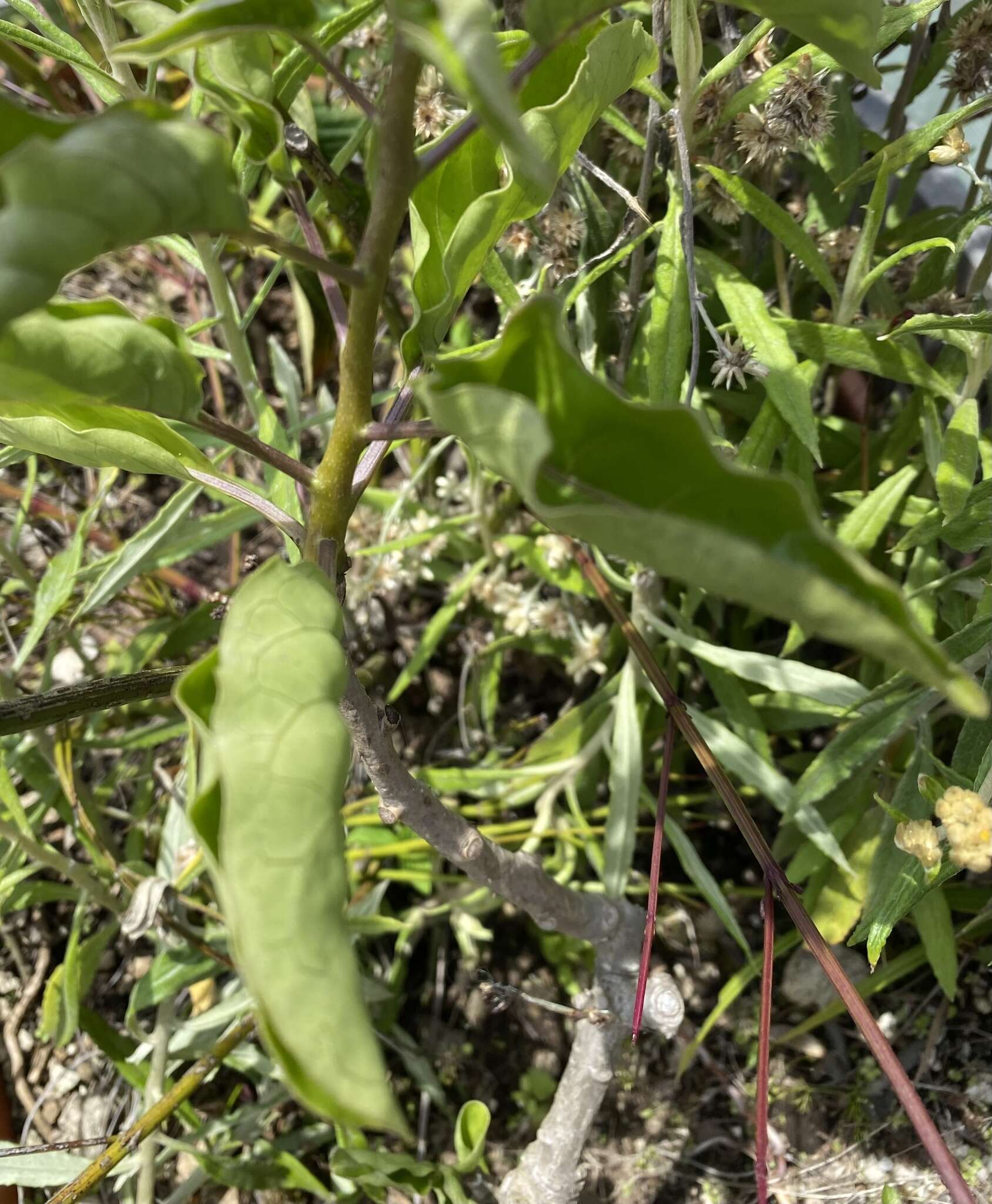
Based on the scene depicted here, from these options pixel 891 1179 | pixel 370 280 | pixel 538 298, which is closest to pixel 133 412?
pixel 370 280

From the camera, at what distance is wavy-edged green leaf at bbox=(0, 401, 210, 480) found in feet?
2.16

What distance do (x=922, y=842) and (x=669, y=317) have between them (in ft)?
1.94

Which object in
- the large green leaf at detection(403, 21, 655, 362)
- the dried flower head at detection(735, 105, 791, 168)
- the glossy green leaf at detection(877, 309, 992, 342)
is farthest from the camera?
the dried flower head at detection(735, 105, 791, 168)

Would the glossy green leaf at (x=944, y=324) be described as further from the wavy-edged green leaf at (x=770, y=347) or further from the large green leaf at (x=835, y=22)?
the large green leaf at (x=835, y=22)

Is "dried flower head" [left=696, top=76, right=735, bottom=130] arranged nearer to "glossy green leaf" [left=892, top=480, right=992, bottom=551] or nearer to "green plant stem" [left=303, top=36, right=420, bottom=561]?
"glossy green leaf" [left=892, top=480, right=992, bottom=551]

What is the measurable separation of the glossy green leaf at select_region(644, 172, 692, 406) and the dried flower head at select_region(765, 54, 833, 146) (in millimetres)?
120

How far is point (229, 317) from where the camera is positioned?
3.91 feet

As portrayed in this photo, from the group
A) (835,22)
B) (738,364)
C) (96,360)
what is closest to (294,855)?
(96,360)

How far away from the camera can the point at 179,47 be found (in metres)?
0.47

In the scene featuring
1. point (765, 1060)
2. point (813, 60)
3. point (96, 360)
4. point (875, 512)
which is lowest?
point (765, 1060)

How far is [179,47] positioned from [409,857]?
45.8 inches

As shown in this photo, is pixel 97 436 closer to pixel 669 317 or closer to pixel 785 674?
pixel 669 317

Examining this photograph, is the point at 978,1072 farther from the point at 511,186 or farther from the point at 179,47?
A: the point at 179,47

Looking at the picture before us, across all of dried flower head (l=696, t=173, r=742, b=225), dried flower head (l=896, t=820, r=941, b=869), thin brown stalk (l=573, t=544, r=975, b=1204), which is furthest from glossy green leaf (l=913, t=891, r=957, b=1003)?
dried flower head (l=696, t=173, r=742, b=225)
